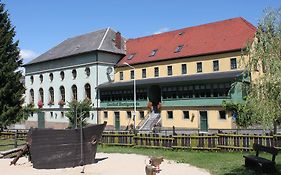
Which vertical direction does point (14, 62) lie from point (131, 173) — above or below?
above

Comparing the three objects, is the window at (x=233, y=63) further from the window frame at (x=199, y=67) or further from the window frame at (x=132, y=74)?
the window frame at (x=132, y=74)

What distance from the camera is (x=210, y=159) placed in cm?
1631

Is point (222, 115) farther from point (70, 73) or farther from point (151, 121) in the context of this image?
point (70, 73)

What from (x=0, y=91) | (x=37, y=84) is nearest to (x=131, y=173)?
(x=0, y=91)

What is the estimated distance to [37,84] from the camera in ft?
195

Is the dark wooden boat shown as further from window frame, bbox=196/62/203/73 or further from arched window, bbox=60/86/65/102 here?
arched window, bbox=60/86/65/102

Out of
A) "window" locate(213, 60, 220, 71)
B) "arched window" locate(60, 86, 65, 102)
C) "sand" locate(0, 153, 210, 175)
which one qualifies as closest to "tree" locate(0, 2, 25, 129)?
"sand" locate(0, 153, 210, 175)

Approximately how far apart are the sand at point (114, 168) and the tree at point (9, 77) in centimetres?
1433

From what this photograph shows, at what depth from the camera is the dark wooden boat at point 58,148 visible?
1581 cm

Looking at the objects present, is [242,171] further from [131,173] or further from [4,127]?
[4,127]

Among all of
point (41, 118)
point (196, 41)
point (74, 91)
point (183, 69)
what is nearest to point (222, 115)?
point (183, 69)

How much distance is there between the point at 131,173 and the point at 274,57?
7038mm

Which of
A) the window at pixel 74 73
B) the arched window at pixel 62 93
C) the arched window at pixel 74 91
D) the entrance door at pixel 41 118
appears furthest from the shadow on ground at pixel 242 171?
the entrance door at pixel 41 118

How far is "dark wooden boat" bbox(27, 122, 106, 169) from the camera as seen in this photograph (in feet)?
51.9
